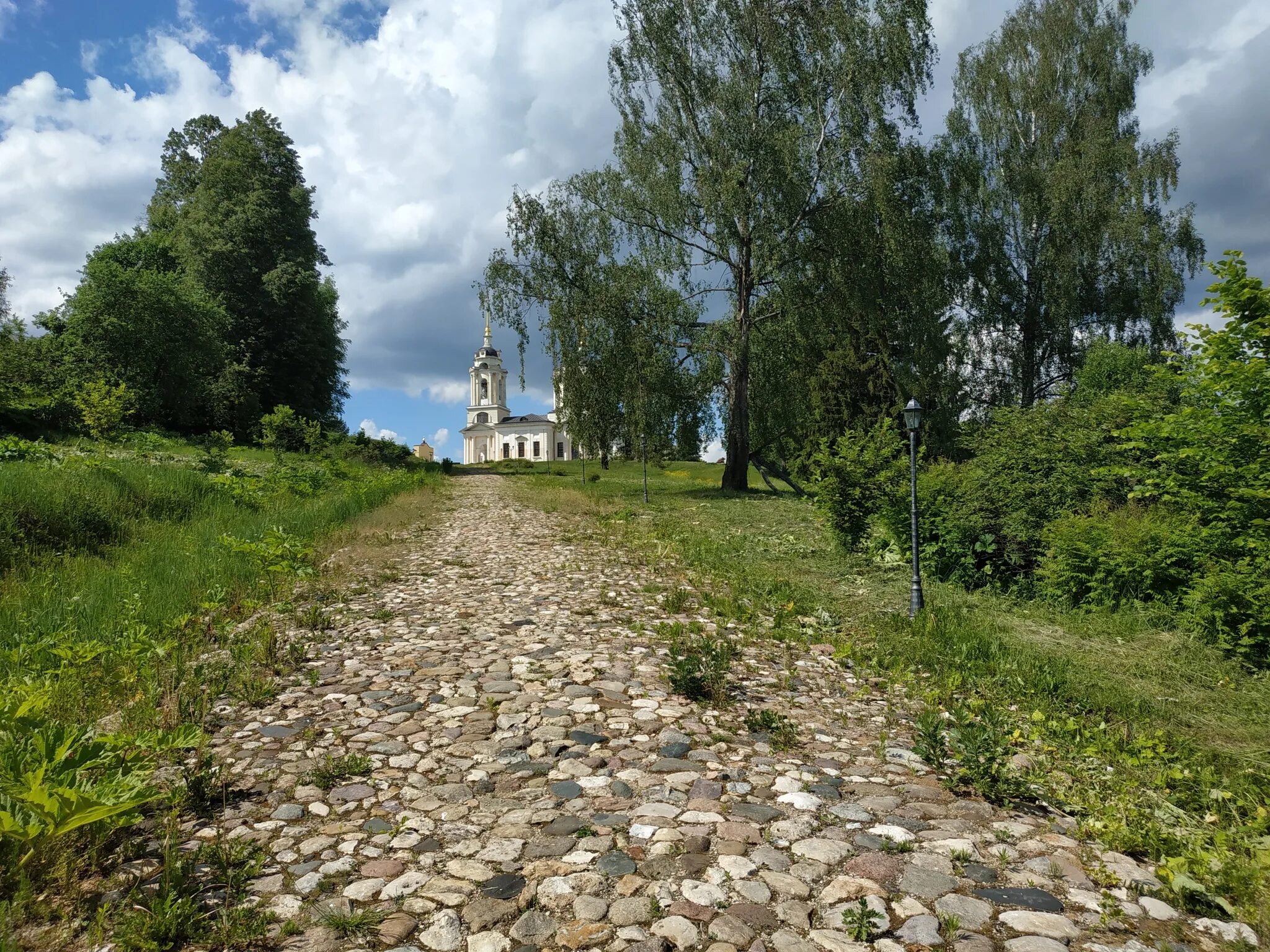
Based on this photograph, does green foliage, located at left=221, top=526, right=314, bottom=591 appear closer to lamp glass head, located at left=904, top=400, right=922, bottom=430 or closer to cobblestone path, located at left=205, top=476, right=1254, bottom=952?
cobblestone path, located at left=205, top=476, right=1254, bottom=952

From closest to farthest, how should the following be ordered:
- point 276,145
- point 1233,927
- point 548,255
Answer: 1. point 1233,927
2. point 548,255
3. point 276,145

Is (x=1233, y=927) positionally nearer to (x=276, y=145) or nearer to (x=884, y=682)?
(x=884, y=682)

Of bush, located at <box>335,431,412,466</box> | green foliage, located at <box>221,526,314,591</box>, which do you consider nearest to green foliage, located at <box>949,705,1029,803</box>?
A: green foliage, located at <box>221,526,314,591</box>

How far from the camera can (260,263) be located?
42188 millimetres

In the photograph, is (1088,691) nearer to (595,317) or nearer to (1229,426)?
(1229,426)

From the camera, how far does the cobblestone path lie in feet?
9.61

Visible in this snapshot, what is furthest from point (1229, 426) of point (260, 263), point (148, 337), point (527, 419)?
point (527, 419)

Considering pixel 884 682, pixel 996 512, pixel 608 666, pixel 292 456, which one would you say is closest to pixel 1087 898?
pixel 884 682

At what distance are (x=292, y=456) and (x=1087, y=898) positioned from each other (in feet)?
94.5

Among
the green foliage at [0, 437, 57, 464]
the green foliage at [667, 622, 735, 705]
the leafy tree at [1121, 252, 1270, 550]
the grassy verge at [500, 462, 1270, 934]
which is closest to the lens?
the grassy verge at [500, 462, 1270, 934]

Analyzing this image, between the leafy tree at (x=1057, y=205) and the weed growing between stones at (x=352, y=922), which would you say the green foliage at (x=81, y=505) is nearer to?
the weed growing between stones at (x=352, y=922)

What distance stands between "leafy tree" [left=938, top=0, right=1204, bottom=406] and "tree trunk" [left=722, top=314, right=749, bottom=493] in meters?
9.67

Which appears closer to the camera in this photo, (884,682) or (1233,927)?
(1233,927)

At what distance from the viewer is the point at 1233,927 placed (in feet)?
9.65
